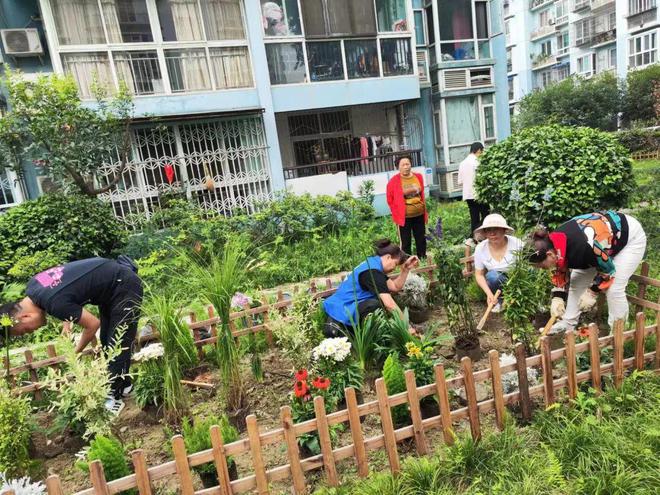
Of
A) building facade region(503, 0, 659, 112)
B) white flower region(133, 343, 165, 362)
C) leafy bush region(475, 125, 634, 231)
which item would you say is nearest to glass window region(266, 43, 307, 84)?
leafy bush region(475, 125, 634, 231)

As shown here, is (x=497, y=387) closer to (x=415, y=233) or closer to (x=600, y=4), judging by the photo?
(x=415, y=233)

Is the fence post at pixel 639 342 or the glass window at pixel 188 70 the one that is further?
the glass window at pixel 188 70

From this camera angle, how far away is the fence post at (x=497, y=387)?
2.59 metres

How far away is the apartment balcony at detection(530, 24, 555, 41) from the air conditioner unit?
37735 millimetres

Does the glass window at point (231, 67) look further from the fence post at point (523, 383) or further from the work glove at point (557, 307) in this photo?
the fence post at point (523, 383)

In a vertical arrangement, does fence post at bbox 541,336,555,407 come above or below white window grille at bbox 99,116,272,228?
below

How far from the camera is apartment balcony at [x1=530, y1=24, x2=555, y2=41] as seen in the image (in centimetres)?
3552

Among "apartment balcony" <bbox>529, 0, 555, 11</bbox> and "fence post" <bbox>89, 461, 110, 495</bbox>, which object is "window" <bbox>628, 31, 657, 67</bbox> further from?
"fence post" <bbox>89, 461, 110, 495</bbox>

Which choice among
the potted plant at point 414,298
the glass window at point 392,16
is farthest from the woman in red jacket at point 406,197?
the glass window at point 392,16

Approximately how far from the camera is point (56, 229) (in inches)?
283

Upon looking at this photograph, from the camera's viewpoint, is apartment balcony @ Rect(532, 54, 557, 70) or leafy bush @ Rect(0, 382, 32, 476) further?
apartment balcony @ Rect(532, 54, 557, 70)

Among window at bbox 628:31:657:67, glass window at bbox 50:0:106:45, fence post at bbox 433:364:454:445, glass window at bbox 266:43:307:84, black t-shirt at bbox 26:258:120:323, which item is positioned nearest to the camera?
fence post at bbox 433:364:454:445

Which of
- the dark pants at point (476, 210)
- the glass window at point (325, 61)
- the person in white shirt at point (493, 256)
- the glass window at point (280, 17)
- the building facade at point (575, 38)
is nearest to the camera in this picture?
the person in white shirt at point (493, 256)

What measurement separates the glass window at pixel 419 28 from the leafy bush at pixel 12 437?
43.1 ft
